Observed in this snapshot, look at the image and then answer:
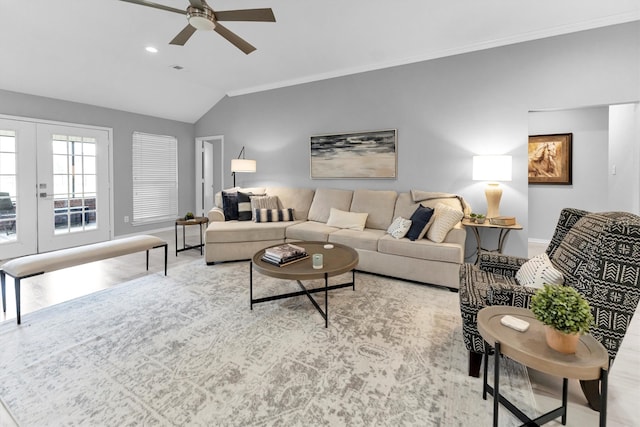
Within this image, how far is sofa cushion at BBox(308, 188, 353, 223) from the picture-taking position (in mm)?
4578

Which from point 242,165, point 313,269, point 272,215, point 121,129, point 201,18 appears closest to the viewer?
point 201,18

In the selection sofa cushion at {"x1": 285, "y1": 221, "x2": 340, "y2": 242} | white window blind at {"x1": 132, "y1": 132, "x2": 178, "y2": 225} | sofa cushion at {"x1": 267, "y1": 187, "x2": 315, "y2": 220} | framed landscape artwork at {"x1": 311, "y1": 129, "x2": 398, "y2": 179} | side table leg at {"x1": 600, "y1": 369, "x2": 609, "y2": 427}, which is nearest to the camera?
side table leg at {"x1": 600, "y1": 369, "x2": 609, "y2": 427}

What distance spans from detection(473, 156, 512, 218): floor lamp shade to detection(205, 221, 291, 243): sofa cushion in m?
2.57

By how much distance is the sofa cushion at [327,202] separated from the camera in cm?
458

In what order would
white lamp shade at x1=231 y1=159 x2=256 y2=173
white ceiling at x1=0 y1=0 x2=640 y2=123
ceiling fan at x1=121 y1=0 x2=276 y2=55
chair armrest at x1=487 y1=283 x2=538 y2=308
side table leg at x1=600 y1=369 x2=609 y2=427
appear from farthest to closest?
white lamp shade at x1=231 y1=159 x2=256 y2=173 → white ceiling at x1=0 y1=0 x2=640 y2=123 → ceiling fan at x1=121 y1=0 x2=276 y2=55 → chair armrest at x1=487 y1=283 x2=538 y2=308 → side table leg at x1=600 y1=369 x2=609 y2=427

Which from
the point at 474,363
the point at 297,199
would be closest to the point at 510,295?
the point at 474,363

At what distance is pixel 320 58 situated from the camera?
167 inches

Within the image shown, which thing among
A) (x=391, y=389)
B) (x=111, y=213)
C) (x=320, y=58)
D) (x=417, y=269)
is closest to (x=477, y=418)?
(x=391, y=389)

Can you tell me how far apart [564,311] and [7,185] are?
6.24 m

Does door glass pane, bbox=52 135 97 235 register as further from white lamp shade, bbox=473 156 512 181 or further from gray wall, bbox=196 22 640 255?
white lamp shade, bbox=473 156 512 181

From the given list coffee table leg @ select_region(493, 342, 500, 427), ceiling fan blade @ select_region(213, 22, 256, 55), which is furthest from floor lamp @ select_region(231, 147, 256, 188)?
coffee table leg @ select_region(493, 342, 500, 427)

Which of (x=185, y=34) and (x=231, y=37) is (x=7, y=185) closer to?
(x=185, y=34)

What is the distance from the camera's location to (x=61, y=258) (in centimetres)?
269

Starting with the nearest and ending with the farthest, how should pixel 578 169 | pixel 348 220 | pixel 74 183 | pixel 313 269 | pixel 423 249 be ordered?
pixel 313 269 → pixel 423 249 → pixel 348 220 → pixel 578 169 → pixel 74 183
